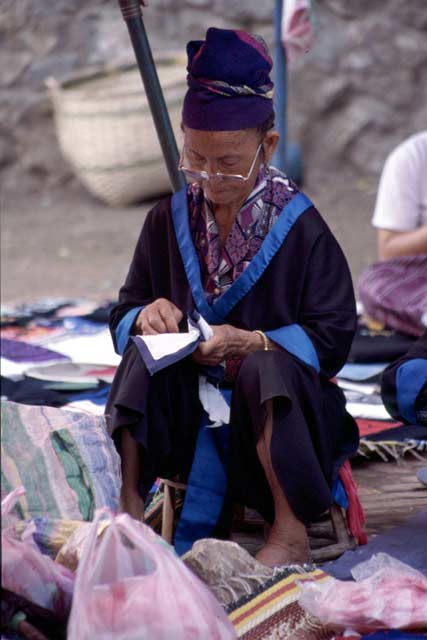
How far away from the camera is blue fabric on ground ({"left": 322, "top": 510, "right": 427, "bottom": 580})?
2953mm

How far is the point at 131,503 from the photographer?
9.70 ft

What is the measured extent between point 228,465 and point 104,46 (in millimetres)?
6889

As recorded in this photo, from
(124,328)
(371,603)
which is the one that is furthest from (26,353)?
(371,603)

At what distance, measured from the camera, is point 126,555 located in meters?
2.18

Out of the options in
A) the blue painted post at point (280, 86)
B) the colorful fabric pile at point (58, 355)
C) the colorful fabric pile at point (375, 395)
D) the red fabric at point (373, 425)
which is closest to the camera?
the colorful fabric pile at point (375, 395)

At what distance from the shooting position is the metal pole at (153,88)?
3.58 metres

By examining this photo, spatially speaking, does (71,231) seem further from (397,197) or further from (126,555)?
(126,555)

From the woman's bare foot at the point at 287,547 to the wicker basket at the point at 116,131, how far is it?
223 inches

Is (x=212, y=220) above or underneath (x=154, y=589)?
above

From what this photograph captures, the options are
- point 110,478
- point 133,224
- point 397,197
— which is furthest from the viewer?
point 133,224

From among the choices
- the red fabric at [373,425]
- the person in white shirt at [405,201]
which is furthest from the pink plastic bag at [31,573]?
the person in white shirt at [405,201]

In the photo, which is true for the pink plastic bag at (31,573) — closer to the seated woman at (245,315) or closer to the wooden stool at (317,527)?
the seated woman at (245,315)

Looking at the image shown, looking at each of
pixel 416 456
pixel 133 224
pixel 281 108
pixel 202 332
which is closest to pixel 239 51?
pixel 202 332

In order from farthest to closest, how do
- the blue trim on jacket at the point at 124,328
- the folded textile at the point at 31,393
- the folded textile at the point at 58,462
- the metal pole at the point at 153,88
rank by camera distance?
the folded textile at the point at 31,393 → the metal pole at the point at 153,88 → the blue trim on jacket at the point at 124,328 → the folded textile at the point at 58,462
